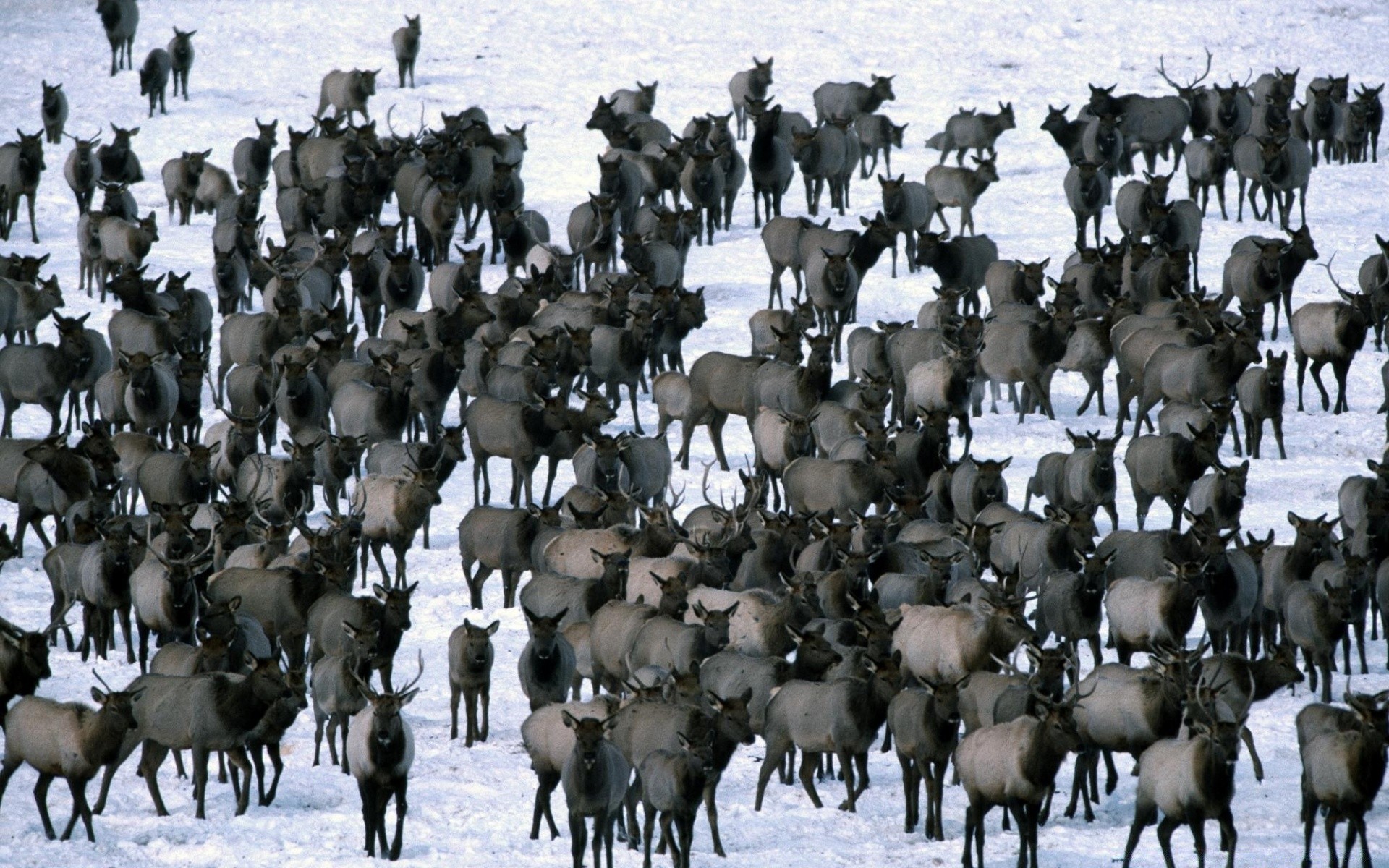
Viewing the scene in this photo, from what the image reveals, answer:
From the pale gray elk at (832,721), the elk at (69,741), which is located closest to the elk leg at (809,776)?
the pale gray elk at (832,721)

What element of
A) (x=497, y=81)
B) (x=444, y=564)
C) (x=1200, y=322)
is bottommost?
(x=444, y=564)

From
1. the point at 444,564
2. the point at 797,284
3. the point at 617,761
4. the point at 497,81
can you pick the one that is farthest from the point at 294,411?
the point at 497,81

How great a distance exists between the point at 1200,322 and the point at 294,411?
10676mm

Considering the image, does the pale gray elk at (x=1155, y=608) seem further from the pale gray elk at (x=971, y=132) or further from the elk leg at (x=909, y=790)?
the pale gray elk at (x=971, y=132)

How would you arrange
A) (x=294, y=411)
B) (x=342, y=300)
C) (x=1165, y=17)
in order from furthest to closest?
(x=1165, y=17), (x=342, y=300), (x=294, y=411)

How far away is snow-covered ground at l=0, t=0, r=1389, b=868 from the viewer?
13406 mm

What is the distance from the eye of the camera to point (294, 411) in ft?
69.2

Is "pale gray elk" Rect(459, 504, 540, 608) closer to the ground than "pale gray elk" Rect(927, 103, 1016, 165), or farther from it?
closer to the ground

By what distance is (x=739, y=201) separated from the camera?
1236 inches

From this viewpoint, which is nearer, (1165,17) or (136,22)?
(136,22)

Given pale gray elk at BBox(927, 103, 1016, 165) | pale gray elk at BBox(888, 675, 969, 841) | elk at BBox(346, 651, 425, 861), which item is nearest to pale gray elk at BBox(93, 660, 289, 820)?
elk at BBox(346, 651, 425, 861)

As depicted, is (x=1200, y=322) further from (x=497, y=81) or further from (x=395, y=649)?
(x=497, y=81)

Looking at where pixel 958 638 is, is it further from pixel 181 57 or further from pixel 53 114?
pixel 181 57

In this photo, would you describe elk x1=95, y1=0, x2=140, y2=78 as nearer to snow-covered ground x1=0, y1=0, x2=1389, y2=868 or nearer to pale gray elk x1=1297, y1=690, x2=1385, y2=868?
snow-covered ground x1=0, y1=0, x2=1389, y2=868
